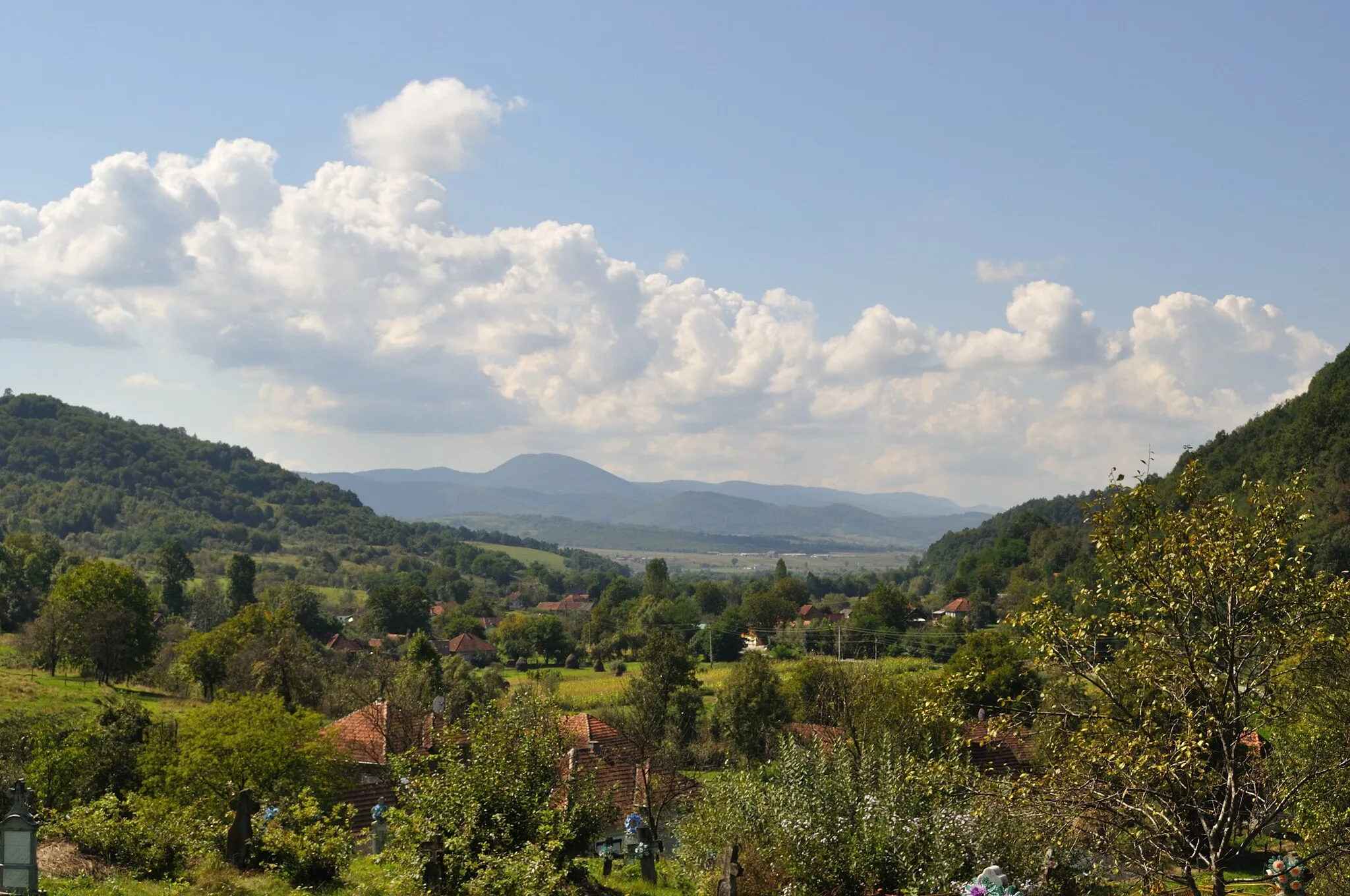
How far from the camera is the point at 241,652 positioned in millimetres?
47906

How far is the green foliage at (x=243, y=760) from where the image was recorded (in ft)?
74.1

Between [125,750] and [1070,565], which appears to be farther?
[1070,565]

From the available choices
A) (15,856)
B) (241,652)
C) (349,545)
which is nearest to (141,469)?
(349,545)

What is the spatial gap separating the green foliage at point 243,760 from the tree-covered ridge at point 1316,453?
1756 inches

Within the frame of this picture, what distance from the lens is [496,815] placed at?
1346 cm

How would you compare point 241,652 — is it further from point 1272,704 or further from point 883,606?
point 883,606

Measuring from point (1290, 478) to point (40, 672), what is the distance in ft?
187

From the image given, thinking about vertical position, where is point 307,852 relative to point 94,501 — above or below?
below

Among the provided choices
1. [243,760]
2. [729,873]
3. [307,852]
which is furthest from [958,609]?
[729,873]

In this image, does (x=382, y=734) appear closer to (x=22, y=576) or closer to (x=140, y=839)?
(x=140, y=839)

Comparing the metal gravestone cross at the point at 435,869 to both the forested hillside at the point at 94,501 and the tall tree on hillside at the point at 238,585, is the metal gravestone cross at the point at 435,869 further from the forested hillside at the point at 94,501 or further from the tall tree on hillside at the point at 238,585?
the forested hillside at the point at 94,501

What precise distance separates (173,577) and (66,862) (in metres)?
82.2

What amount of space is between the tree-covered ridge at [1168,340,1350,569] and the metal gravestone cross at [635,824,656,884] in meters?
39.9

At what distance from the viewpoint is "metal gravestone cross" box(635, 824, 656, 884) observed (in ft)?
59.3
